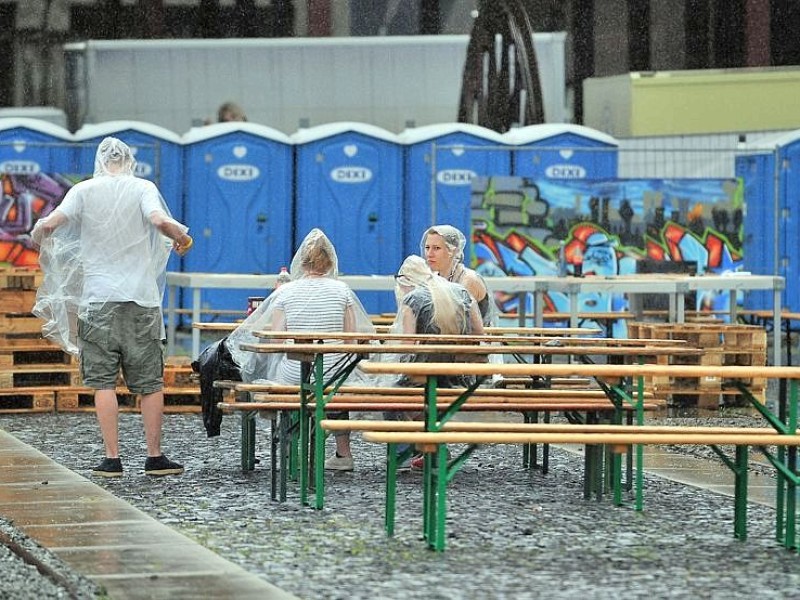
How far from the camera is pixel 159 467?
33.0 ft

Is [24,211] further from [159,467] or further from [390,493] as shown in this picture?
[390,493]

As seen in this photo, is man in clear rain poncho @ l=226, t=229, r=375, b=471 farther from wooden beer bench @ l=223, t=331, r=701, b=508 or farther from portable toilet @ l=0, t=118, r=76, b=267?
portable toilet @ l=0, t=118, r=76, b=267

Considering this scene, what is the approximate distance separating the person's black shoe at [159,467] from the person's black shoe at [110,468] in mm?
157

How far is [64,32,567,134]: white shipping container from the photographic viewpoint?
2252 cm

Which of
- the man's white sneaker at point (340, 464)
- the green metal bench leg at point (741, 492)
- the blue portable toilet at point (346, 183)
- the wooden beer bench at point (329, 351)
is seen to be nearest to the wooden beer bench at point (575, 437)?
the green metal bench leg at point (741, 492)

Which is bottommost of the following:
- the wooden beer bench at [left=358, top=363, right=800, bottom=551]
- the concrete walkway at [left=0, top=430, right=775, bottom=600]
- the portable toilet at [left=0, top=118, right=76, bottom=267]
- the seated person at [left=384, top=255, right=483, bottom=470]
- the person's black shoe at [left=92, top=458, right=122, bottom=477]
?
the concrete walkway at [left=0, top=430, right=775, bottom=600]

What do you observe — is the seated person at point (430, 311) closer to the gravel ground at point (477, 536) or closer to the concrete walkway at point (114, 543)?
the gravel ground at point (477, 536)

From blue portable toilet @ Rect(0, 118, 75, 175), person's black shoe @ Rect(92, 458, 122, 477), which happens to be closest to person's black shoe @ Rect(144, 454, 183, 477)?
person's black shoe @ Rect(92, 458, 122, 477)

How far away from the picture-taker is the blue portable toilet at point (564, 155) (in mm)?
19750

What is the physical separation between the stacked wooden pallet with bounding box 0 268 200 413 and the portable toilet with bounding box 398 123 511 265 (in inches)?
226

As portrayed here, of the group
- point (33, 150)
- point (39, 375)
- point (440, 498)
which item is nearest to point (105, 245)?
point (440, 498)

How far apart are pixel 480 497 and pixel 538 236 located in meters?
9.78

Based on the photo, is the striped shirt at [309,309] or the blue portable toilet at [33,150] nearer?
the striped shirt at [309,309]

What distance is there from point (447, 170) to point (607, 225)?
1.80m
